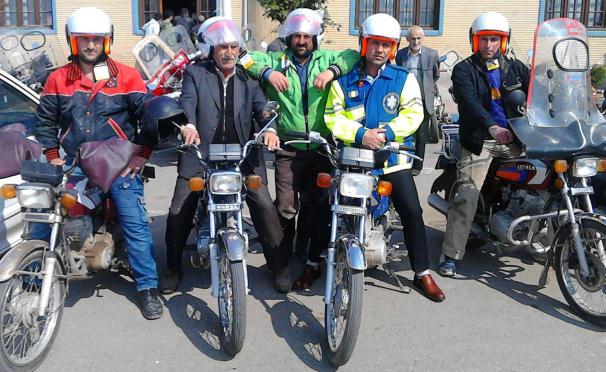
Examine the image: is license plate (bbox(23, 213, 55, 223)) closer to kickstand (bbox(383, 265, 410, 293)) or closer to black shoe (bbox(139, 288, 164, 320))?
black shoe (bbox(139, 288, 164, 320))

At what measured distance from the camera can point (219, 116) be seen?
436 centimetres

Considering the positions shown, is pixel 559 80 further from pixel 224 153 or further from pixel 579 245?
pixel 224 153

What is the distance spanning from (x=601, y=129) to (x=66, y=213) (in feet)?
11.5

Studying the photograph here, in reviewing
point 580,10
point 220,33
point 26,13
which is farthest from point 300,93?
point 26,13

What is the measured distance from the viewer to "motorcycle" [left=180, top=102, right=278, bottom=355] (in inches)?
139

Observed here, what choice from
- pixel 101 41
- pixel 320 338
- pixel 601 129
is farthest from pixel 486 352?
pixel 101 41

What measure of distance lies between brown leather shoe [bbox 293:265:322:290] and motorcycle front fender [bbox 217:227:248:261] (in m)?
0.99

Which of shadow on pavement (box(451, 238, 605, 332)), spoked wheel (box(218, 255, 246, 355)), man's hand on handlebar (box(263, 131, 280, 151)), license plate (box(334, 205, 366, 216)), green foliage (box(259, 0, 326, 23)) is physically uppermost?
green foliage (box(259, 0, 326, 23))

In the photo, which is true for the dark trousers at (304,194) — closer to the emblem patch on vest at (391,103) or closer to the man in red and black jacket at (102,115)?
the emblem patch on vest at (391,103)

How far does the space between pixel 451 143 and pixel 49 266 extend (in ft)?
10.9

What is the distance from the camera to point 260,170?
14.9ft

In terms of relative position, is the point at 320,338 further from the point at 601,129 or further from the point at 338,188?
the point at 601,129

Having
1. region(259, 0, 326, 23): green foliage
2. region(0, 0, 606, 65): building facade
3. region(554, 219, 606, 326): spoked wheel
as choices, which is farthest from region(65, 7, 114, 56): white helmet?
region(0, 0, 606, 65): building facade

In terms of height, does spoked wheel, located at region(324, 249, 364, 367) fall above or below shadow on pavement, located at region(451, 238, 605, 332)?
above
